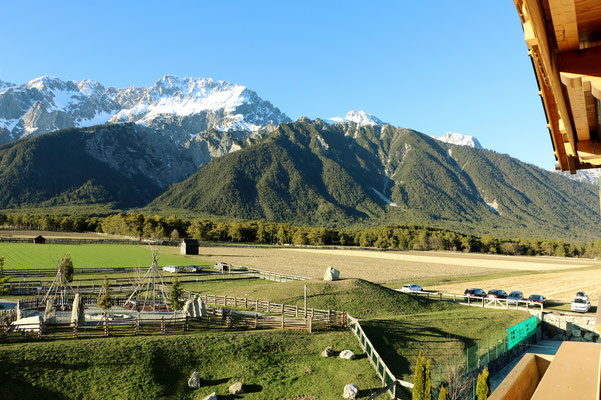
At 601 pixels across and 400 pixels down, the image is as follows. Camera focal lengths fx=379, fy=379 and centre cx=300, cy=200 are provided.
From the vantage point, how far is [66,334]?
887 inches

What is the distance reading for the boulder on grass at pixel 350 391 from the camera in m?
19.0

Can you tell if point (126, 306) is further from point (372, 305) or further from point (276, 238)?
point (276, 238)

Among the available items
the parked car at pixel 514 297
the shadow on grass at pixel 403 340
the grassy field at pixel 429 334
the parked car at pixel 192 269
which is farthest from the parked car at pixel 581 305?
the parked car at pixel 192 269

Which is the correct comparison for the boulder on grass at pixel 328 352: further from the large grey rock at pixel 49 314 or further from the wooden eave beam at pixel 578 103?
the large grey rock at pixel 49 314

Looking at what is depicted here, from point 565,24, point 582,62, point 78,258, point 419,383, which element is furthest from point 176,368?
point 78,258

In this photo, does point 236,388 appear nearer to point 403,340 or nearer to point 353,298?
point 403,340

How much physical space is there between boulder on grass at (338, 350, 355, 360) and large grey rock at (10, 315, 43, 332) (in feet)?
57.6

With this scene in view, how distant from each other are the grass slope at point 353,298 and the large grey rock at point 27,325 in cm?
1761

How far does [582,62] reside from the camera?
312cm

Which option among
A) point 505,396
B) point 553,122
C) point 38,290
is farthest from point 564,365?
point 38,290

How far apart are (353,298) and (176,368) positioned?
17876mm

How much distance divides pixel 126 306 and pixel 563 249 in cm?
15333

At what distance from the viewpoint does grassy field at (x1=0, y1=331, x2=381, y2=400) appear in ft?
58.8

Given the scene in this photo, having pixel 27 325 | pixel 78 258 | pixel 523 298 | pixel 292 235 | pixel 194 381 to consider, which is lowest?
pixel 194 381
